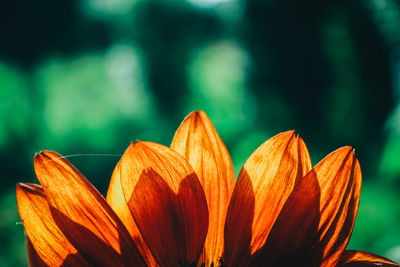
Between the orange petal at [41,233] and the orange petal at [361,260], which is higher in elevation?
the orange petal at [41,233]

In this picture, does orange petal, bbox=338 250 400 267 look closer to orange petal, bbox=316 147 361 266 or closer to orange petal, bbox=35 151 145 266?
orange petal, bbox=316 147 361 266

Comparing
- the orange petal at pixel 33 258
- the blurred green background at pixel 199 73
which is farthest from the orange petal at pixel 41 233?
the blurred green background at pixel 199 73

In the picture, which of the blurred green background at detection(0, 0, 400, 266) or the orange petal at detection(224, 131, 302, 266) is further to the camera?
the blurred green background at detection(0, 0, 400, 266)

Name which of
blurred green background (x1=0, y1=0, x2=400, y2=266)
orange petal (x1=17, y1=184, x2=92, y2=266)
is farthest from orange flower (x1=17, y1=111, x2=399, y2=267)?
blurred green background (x1=0, y1=0, x2=400, y2=266)

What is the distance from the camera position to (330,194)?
27cm

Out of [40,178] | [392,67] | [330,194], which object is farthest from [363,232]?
[40,178]

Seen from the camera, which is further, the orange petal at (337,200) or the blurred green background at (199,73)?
the blurred green background at (199,73)

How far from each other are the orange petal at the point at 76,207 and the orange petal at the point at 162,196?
2 cm

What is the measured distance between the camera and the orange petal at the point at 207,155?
1.01 ft

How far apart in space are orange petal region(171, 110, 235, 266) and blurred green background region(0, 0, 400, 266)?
0.68 meters

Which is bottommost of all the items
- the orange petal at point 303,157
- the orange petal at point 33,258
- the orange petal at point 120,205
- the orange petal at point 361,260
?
the orange petal at point 361,260

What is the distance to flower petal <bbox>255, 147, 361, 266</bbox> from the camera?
27 cm

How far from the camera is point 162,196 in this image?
11.0 inches

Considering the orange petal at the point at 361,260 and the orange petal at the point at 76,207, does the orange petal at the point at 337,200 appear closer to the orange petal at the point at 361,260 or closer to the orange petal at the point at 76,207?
the orange petal at the point at 361,260
